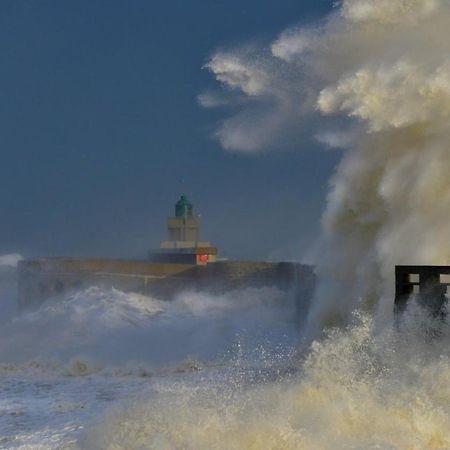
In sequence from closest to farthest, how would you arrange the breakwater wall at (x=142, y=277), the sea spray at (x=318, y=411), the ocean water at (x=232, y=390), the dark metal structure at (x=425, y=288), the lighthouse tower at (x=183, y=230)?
the sea spray at (x=318, y=411), the ocean water at (x=232, y=390), the dark metal structure at (x=425, y=288), the breakwater wall at (x=142, y=277), the lighthouse tower at (x=183, y=230)

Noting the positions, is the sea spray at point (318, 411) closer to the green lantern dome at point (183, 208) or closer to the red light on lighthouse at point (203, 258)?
the red light on lighthouse at point (203, 258)

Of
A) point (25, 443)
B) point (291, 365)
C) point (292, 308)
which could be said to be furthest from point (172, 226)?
point (25, 443)

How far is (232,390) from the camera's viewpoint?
8469mm

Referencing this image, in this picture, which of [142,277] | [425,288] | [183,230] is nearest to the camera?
[425,288]

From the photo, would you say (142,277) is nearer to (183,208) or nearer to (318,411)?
(318,411)

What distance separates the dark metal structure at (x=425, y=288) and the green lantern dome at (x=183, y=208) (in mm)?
48006

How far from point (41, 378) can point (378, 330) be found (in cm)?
514

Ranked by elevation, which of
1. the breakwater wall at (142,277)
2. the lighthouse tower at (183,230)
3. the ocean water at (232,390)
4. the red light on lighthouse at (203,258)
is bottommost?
the ocean water at (232,390)

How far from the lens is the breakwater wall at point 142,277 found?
26.6 m

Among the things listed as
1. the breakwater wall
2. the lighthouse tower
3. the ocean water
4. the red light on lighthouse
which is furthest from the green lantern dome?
the ocean water

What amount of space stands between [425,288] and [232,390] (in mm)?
2839

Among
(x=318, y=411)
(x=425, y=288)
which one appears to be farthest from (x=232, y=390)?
(x=425, y=288)

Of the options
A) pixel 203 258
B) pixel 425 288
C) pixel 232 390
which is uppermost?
pixel 203 258

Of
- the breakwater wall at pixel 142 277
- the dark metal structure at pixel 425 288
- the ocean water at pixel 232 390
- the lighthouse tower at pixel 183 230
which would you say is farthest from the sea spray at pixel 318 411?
the lighthouse tower at pixel 183 230
